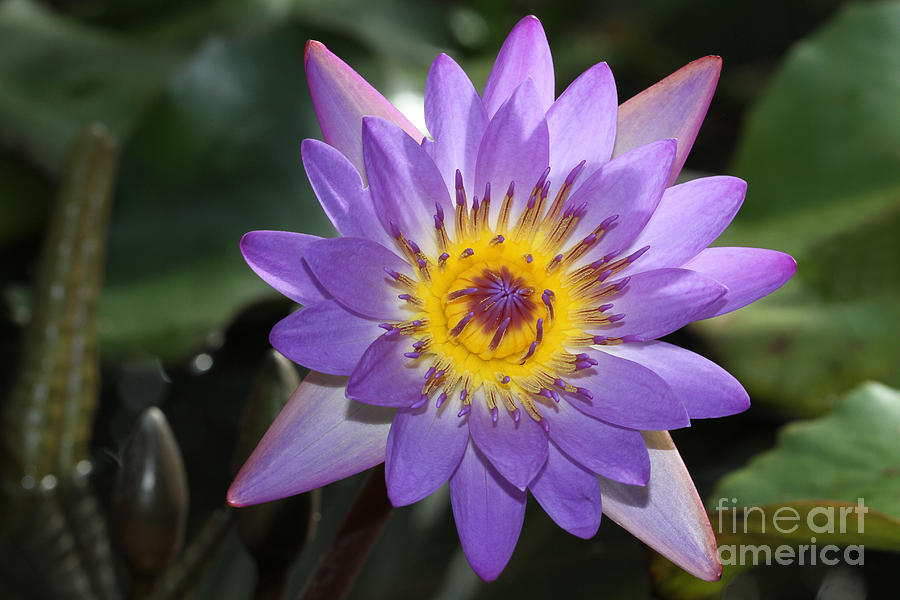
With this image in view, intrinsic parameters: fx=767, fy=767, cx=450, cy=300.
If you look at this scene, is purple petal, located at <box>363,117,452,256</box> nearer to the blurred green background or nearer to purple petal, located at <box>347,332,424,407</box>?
purple petal, located at <box>347,332,424,407</box>

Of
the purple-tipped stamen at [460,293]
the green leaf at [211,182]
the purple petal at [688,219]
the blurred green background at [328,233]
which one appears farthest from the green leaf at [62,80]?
the purple petal at [688,219]

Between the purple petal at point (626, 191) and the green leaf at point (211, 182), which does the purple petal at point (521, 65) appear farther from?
the green leaf at point (211, 182)

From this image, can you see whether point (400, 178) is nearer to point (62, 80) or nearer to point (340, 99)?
point (340, 99)

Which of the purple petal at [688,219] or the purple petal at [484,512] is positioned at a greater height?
the purple petal at [688,219]

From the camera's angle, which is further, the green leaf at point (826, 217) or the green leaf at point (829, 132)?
the green leaf at point (829, 132)

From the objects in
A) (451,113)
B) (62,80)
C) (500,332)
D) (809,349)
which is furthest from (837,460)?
(62,80)

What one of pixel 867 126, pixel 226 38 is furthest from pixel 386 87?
pixel 867 126

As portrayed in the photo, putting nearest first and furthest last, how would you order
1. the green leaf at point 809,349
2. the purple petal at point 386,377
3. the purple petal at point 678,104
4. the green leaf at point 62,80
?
the purple petal at point 386,377 → the purple petal at point 678,104 → the green leaf at point 809,349 → the green leaf at point 62,80

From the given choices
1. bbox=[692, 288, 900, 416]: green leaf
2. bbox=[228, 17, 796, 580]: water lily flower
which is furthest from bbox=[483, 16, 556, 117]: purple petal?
bbox=[692, 288, 900, 416]: green leaf
